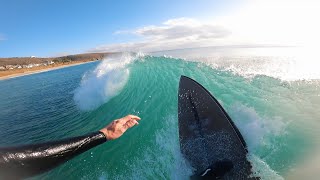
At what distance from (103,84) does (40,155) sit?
12.9 meters

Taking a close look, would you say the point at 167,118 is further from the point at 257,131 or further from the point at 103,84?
the point at 103,84

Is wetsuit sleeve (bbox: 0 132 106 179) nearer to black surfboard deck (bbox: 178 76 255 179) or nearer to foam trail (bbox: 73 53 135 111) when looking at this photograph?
black surfboard deck (bbox: 178 76 255 179)

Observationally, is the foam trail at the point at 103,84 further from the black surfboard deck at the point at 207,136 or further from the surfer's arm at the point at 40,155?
the surfer's arm at the point at 40,155

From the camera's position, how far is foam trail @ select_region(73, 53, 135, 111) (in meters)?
14.4

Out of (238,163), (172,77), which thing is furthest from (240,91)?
(238,163)

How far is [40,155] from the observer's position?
7.81 feet

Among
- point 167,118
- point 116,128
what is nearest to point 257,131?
point 167,118

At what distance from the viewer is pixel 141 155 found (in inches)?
328

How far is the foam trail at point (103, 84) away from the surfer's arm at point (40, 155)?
36.5 feet

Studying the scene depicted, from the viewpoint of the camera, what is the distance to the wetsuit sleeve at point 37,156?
2.12 m

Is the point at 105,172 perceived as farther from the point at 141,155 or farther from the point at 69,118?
the point at 69,118

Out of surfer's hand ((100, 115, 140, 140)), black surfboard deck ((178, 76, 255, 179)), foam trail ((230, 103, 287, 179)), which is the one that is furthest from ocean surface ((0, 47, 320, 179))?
surfer's hand ((100, 115, 140, 140))

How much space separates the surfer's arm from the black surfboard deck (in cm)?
421

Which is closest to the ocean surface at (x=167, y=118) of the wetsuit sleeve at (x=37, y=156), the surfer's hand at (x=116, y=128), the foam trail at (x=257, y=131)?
the foam trail at (x=257, y=131)
